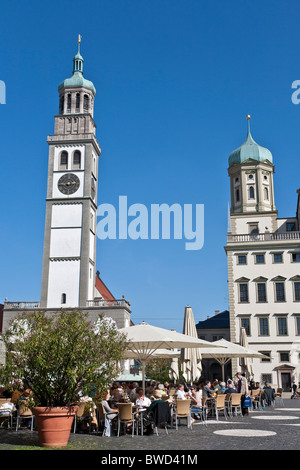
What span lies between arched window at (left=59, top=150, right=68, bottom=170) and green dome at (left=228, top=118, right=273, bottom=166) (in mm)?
20324

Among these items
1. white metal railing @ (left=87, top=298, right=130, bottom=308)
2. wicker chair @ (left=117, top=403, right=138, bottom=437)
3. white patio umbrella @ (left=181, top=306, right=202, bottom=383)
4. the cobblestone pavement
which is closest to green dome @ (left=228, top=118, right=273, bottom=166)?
white metal railing @ (left=87, top=298, right=130, bottom=308)

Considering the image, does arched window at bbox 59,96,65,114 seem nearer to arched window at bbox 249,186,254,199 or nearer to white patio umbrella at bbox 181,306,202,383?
arched window at bbox 249,186,254,199

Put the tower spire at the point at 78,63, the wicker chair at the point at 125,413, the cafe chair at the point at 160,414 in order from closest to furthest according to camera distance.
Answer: the wicker chair at the point at 125,413 < the cafe chair at the point at 160,414 < the tower spire at the point at 78,63

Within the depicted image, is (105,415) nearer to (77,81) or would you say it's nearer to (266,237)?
(266,237)

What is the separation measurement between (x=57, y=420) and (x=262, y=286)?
129ft

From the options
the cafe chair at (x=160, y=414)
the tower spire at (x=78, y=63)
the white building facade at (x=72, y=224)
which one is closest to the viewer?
the cafe chair at (x=160, y=414)

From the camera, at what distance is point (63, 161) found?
49906mm

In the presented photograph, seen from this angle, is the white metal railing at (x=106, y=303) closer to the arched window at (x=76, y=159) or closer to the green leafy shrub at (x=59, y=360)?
the arched window at (x=76, y=159)

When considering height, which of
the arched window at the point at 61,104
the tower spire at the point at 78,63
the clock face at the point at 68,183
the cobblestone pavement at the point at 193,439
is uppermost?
the tower spire at the point at 78,63

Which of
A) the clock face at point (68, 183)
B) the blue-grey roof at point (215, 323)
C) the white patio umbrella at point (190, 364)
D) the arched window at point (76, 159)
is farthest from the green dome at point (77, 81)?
the white patio umbrella at point (190, 364)

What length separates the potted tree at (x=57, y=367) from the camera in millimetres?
10336

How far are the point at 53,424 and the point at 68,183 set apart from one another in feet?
131
